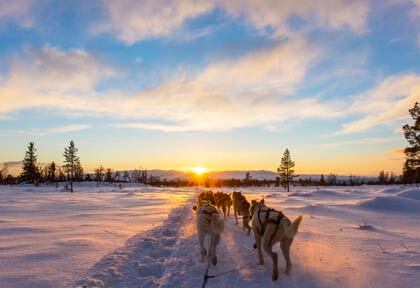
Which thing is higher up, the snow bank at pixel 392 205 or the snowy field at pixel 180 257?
the snowy field at pixel 180 257

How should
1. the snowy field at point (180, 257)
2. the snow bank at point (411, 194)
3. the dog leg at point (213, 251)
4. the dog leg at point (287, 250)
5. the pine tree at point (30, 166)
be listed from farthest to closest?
the pine tree at point (30, 166), the snow bank at point (411, 194), the dog leg at point (213, 251), the dog leg at point (287, 250), the snowy field at point (180, 257)

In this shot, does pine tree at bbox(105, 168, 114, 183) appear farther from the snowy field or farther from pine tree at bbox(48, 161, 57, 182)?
the snowy field

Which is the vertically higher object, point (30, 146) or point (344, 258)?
point (30, 146)

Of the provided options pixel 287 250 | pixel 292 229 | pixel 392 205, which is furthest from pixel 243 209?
pixel 392 205

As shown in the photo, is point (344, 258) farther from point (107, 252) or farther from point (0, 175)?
point (0, 175)

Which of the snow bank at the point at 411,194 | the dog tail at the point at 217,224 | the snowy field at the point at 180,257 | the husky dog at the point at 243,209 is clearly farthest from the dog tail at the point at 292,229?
the snow bank at the point at 411,194

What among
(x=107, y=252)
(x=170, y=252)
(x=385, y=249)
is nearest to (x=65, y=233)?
(x=107, y=252)

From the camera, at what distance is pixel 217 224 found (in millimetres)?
8422

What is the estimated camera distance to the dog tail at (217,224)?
27.4 ft

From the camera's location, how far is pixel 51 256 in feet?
29.0

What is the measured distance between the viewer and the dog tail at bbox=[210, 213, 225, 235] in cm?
836

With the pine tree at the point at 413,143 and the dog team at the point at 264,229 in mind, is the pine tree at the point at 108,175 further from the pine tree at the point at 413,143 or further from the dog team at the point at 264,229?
the dog team at the point at 264,229

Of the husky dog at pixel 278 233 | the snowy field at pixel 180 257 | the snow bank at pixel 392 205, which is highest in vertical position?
the husky dog at pixel 278 233

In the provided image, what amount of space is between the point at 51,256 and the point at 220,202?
1086 cm
